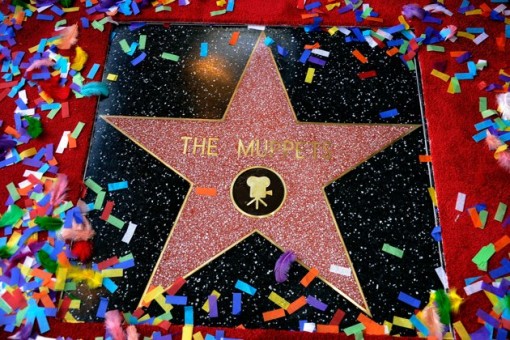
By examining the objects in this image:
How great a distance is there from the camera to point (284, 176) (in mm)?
1651

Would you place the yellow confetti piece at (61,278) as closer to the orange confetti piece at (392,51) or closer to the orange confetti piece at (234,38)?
the orange confetti piece at (234,38)

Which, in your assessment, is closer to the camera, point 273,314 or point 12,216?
point 273,314

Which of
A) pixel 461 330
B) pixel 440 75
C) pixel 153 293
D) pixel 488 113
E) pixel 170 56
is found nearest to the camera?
pixel 461 330

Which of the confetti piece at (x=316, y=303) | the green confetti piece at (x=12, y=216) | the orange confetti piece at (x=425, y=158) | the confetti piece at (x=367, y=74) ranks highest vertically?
the confetti piece at (x=367, y=74)

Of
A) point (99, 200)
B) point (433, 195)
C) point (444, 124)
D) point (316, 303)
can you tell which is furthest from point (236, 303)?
point (444, 124)

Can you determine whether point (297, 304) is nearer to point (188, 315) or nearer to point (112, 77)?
point (188, 315)

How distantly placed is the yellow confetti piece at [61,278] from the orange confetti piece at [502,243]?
146cm

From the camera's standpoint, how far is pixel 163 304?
1.46m

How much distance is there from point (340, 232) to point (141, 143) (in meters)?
0.83

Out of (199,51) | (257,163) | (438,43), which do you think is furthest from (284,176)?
(438,43)

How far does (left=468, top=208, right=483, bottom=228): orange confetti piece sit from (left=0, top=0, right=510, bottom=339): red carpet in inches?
0.6

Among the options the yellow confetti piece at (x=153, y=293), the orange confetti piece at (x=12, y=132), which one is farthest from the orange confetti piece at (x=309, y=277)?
the orange confetti piece at (x=12, y=132)

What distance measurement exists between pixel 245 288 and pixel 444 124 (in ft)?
3.23

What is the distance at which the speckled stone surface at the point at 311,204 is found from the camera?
1.48m
